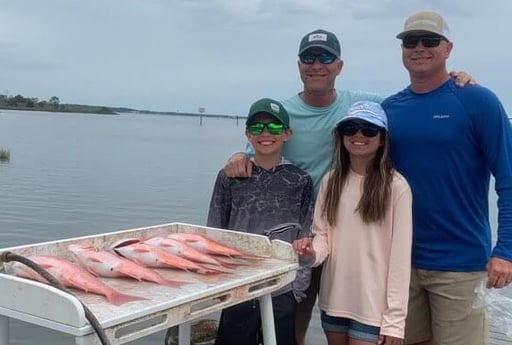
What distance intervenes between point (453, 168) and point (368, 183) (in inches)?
19.6

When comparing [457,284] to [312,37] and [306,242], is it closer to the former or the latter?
[306,242]

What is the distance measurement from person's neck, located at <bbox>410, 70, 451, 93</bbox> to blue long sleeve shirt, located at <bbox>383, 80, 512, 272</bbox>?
4 centimetres

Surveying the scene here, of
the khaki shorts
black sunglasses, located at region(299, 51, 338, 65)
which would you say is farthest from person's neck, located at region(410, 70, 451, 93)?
the khaki shorts

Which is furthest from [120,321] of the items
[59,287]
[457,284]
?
[457,284]

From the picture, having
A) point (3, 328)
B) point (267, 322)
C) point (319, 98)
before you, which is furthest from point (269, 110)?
point (3, 328)

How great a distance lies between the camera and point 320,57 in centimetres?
430

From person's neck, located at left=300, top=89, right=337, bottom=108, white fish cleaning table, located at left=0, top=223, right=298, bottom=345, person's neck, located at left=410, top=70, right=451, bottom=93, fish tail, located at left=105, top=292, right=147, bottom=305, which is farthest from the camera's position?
person's neck, located at left=300, top=89, right=337, bottom=108

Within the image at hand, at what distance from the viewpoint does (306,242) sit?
3.65 metres

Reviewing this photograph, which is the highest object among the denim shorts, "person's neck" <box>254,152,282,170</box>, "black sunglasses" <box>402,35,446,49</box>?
"black sunglasses" <box>402,35,446,49</box>

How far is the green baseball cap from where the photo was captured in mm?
4059

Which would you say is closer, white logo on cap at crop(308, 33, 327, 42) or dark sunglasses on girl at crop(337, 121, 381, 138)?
dark sunglasses on girl at crop(337, 121, 381, 138)

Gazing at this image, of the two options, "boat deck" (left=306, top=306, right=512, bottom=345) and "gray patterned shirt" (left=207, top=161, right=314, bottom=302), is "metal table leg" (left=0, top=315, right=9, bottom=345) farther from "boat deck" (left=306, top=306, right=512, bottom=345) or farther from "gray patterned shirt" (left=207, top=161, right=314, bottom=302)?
"boat deck" (left=306, top=306, right=512, bottom=345)

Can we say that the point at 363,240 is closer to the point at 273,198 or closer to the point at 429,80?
the point at 273,198

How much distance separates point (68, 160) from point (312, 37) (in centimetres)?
3597
